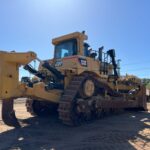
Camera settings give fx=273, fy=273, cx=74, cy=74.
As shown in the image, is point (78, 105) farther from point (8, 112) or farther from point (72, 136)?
point (8, 112)

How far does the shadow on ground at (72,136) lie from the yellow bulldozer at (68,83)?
515 mm

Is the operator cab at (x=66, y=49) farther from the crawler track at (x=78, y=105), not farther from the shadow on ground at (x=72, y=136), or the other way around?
the shadow on ground at (x=72, y=136)

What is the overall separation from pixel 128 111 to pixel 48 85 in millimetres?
5856

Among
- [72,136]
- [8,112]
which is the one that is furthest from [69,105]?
[8,112]

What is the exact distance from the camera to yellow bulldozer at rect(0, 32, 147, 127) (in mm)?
8280

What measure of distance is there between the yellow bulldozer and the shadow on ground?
0.52 metres

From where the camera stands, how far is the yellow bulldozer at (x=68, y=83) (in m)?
8.28

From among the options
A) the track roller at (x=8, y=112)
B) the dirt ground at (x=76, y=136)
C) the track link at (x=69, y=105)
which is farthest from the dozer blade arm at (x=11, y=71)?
the track link at (x=69, y=105)

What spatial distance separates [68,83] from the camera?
9914mm

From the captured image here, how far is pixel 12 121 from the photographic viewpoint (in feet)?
Answer: 29.3

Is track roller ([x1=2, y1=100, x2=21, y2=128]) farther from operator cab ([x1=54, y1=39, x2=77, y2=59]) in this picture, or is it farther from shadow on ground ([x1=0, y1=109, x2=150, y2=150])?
operator cab ([x1=54, y1=39, x2=77, y2=59])

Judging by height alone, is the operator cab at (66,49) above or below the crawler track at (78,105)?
above

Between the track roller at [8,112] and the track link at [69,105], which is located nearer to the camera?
the track link at [69,105]

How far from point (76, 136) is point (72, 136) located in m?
0.12
